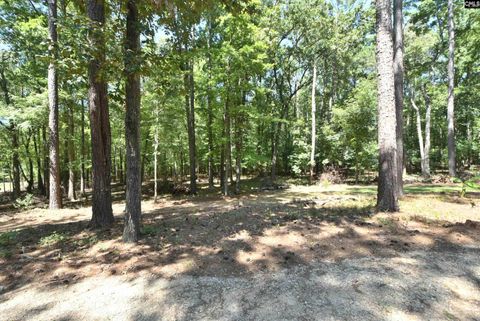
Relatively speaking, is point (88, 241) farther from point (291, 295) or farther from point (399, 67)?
point (399, 67)

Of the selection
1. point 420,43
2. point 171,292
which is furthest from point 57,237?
point 420,43

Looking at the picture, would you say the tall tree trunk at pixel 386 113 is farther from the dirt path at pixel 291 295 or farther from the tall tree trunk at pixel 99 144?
the tall tree trunk at pixel 99 144

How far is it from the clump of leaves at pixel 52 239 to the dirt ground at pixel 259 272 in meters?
0.05

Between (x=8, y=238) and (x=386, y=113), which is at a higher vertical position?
(x=386, y=113)

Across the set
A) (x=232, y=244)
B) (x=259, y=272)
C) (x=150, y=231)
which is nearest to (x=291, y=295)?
(x=259, y=272)

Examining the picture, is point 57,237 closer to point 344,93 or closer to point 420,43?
point 420,43

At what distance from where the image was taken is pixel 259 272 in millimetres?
3621

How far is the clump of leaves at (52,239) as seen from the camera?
529 centimetres

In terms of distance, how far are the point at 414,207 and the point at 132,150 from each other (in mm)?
6549

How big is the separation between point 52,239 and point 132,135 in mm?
2886

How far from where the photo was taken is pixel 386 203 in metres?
5.90

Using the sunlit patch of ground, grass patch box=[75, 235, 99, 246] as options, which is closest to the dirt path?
the sunlit patch of ground

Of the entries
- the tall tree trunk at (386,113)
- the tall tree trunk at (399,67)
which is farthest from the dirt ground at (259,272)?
the tall tree trunk at (399,67)

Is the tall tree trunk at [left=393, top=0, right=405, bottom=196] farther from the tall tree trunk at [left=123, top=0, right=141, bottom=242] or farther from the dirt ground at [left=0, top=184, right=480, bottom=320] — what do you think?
the tall tree trunk at [left=123, top=0, right=141, bottom=242]
